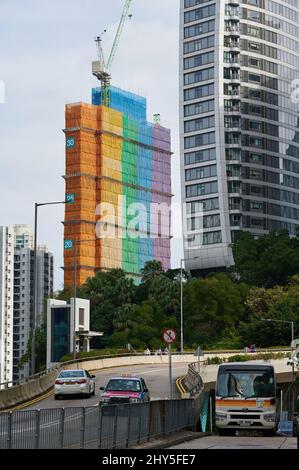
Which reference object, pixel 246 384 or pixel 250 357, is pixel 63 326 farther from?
pixel 246 384

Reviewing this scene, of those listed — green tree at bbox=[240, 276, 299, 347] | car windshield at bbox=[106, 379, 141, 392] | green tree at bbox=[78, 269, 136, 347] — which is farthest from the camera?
green tree at bbox=[78, 269, 136, 347]

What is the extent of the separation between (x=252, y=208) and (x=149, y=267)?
31.9m

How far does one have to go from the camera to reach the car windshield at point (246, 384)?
39.9 metres

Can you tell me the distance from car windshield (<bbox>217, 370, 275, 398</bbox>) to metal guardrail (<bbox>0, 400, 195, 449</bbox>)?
635 centimetres

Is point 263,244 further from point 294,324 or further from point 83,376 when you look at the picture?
point 83,376

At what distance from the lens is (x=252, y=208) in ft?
644

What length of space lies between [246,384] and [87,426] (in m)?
17.4

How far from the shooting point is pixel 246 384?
Result: 132 ft

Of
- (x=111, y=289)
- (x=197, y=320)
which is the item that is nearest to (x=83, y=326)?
(x=197, y=320)

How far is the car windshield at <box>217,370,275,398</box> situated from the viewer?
131ft

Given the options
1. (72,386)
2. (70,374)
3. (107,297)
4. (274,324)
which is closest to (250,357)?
(274,324)

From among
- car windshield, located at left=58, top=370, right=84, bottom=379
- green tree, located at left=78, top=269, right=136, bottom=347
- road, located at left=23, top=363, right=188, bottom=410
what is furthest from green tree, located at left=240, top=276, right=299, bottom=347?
car windshield, located at left=58, top=370, right=84, bottom=379

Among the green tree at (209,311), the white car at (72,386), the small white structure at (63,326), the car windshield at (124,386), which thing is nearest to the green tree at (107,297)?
the green tree at (209,311)

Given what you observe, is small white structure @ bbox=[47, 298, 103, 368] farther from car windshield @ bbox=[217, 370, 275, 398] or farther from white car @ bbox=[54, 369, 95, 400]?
car windshield @ bbox=[217, 370, 275, 398]
